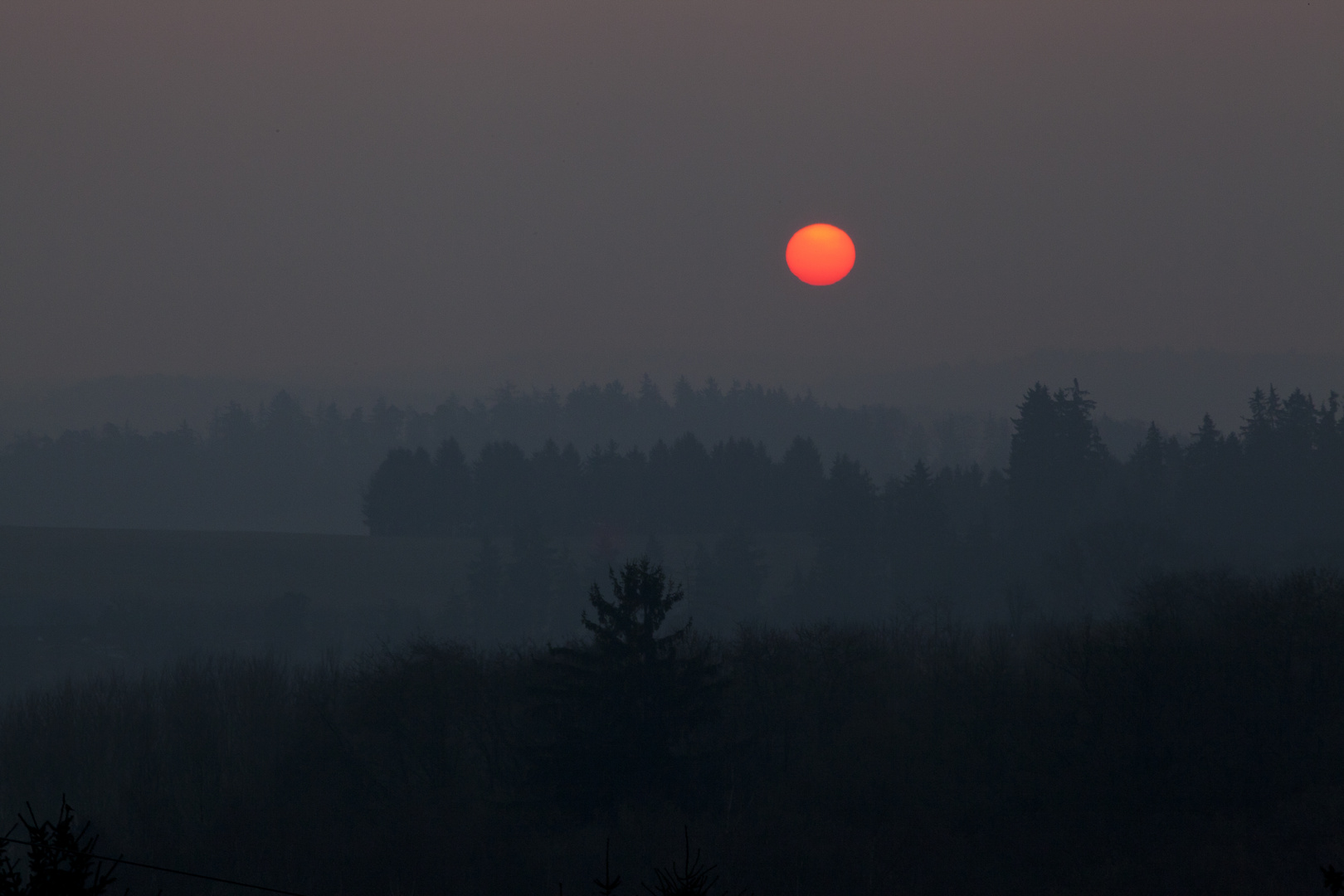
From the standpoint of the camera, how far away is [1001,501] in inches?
4604

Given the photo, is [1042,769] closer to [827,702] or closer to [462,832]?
[827,702]

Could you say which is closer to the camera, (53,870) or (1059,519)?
(53,870)

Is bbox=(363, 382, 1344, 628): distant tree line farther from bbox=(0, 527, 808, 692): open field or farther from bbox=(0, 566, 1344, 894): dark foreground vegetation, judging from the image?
bbox=(0, 566, 1344, 894): dark foreground vegetation

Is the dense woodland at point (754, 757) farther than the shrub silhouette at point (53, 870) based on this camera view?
Yes

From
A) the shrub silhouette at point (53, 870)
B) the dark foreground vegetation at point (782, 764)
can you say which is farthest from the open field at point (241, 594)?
the shrub silhouette at point (53, 870)

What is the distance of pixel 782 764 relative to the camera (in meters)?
47.6

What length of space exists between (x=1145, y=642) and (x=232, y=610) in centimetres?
9651

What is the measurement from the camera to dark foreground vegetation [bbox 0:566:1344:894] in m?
36.5

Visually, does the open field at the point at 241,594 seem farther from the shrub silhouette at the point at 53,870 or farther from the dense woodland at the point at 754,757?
the shrub silhouette at the point at 53,870

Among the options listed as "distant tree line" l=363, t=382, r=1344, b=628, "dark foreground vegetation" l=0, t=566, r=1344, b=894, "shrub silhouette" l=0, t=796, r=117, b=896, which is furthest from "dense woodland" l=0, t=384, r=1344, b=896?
"distant tree line" l=363, t=382, r=1344, b=628

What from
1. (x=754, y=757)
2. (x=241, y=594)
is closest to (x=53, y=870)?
(x=754, y=757)

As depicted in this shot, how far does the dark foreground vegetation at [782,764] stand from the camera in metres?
36.5

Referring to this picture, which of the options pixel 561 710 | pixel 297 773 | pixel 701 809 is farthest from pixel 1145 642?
pixel 297 773

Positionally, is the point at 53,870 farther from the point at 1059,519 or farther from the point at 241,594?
the point at 241,594
